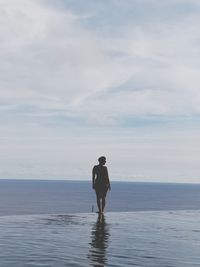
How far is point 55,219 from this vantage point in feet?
62.3

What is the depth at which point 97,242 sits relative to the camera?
509 inches

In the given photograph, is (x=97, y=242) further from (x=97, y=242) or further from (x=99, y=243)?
(x=99, y=243)

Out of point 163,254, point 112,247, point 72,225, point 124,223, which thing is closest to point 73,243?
point 112,247

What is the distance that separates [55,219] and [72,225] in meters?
2.22

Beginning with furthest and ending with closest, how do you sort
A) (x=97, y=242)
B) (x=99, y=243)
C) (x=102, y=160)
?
(x=102, y=160)
(x=97, y=242)
(x=99, y=243)

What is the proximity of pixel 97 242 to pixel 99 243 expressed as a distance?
17 centimetres

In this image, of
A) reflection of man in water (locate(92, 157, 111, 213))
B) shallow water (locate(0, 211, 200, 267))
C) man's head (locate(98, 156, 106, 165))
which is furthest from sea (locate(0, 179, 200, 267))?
man's head (locate(98, 156, 106, 165))

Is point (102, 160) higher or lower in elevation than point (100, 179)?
higher

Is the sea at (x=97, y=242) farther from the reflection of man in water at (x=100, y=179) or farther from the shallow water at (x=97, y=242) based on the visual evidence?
the reflection of man in water at (x=100, y=179)

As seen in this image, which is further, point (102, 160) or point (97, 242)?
point (102, 160)

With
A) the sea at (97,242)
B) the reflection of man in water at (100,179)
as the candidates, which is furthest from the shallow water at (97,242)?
the reflection of man in water at (100,179)

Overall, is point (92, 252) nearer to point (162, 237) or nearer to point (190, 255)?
point (190, 255)

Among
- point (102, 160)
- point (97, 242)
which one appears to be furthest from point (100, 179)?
Answer: point (97, 242)

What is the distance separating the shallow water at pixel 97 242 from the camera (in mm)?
10375
